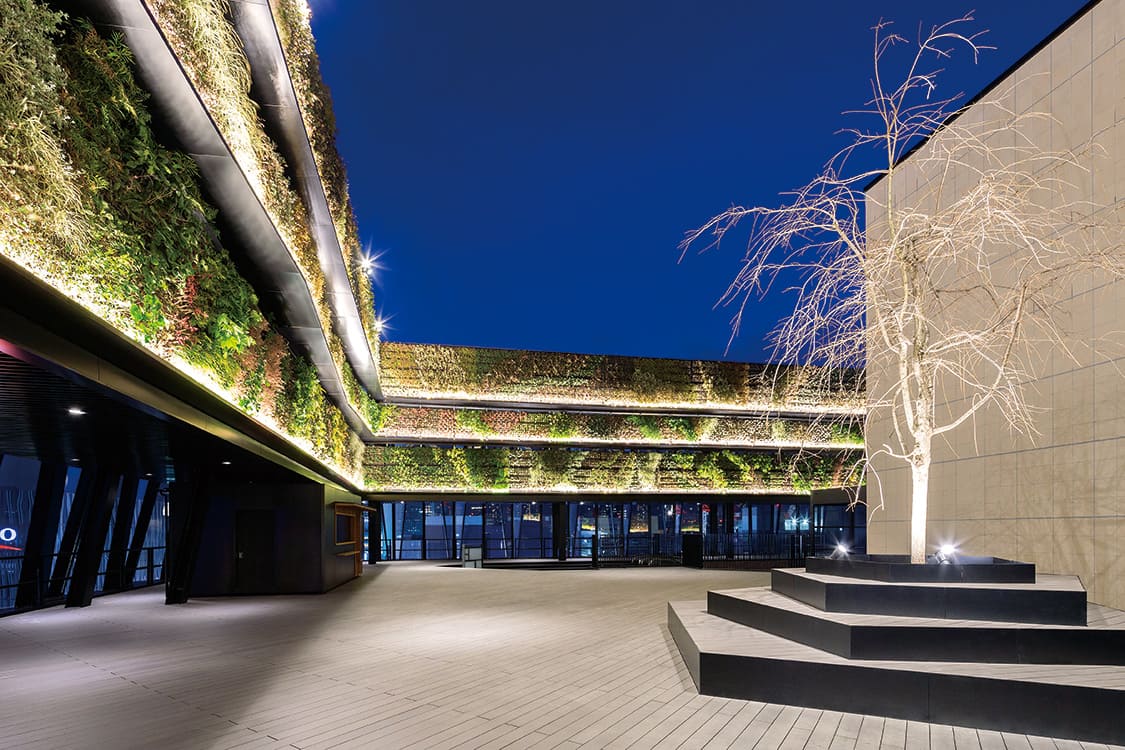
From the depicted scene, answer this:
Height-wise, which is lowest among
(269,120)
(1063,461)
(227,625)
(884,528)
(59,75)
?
(227,625)

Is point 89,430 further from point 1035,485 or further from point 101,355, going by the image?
point 1035,485

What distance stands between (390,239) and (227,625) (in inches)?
7620

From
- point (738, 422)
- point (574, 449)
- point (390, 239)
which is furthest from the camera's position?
point (390, 239)

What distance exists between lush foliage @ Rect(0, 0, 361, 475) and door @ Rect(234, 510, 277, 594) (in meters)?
7.52

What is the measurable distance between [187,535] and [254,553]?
193 cm

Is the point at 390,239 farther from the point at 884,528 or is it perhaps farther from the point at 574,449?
the point at 884,528

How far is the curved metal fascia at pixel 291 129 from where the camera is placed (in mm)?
6871

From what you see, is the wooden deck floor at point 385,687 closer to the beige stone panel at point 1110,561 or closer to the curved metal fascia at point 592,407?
the beige stone panel at point 1110,561

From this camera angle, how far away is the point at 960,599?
20.6 feet

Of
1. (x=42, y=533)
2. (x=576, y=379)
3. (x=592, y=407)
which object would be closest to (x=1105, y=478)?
(x=42, y=533)

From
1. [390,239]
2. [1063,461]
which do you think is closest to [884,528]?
[1063,461]

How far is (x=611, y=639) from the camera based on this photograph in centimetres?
898

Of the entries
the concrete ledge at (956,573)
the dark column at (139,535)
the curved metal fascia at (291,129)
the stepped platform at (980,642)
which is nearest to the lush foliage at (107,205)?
the curved metal fascia at (291,129)

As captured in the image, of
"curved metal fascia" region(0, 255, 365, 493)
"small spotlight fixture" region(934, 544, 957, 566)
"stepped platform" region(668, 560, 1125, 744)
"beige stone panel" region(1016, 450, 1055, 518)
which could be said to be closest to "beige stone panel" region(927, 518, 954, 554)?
"beige stone panel" region(1016, 450, 1055, 518)
